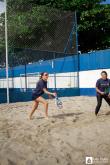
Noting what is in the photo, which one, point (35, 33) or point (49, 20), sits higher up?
point (49, 20)

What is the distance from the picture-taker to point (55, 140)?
8633 mm

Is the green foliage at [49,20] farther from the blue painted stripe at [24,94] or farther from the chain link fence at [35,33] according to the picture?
the blue painted stripe at [24,94]

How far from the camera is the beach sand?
276 inches

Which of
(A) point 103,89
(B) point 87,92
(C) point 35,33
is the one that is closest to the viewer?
(A) point 103,89

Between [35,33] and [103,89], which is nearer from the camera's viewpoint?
[103,89]

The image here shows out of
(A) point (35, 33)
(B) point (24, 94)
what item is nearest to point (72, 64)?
(B) point (24, 94)

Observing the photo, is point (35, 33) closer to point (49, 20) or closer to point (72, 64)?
point (49, 20)

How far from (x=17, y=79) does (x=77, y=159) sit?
1896 centimetres

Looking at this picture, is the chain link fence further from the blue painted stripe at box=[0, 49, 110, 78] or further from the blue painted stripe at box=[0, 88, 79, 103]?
the blue painted stripe at box=[0, 88, 79, 103]

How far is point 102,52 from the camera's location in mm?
22594

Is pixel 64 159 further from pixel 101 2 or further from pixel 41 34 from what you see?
pixel 101 2

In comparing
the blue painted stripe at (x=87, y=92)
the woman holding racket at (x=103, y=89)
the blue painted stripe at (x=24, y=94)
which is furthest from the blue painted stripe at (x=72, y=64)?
the woman holding racket at (x=103, y=89)

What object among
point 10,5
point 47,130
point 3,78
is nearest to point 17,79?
point 3,78

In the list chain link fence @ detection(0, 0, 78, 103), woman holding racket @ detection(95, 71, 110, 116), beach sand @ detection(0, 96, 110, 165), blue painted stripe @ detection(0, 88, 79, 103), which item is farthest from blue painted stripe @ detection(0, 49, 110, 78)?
beach sand @ detection(0, 96, 110, 165)
